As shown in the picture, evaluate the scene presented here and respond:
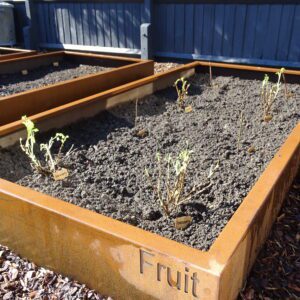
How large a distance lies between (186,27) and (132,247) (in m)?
6.77

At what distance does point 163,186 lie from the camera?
8.33ft

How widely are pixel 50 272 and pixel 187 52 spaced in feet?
21.4

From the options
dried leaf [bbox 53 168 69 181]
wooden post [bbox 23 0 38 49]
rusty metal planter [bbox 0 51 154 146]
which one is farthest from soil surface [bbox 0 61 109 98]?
wooden post [bbox 23 0 38 49]

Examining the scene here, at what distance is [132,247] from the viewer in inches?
64.2

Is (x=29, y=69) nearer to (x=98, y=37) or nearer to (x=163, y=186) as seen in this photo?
(x=98, y=37)

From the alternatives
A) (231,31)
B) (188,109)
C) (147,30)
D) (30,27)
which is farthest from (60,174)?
(30,27)

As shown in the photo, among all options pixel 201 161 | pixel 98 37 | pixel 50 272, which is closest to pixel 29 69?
pixel 98 37

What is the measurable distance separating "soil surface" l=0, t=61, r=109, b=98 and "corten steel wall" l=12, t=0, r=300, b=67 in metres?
2.27

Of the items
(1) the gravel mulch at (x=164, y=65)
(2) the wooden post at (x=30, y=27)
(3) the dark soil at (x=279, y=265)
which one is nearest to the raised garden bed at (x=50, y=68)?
(1) the gravel mulch at (x=164, y=65)

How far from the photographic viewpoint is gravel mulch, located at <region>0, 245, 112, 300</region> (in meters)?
1.95

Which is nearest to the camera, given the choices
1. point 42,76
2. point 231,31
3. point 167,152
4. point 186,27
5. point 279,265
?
point 279,265

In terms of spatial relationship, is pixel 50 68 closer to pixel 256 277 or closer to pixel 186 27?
pixel 186 27

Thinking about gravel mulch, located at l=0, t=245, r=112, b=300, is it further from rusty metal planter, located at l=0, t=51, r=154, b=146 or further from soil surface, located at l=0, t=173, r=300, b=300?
rusty metal planter, located at l=0, t=51, r=154, b=146

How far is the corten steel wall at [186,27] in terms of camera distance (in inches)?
272
